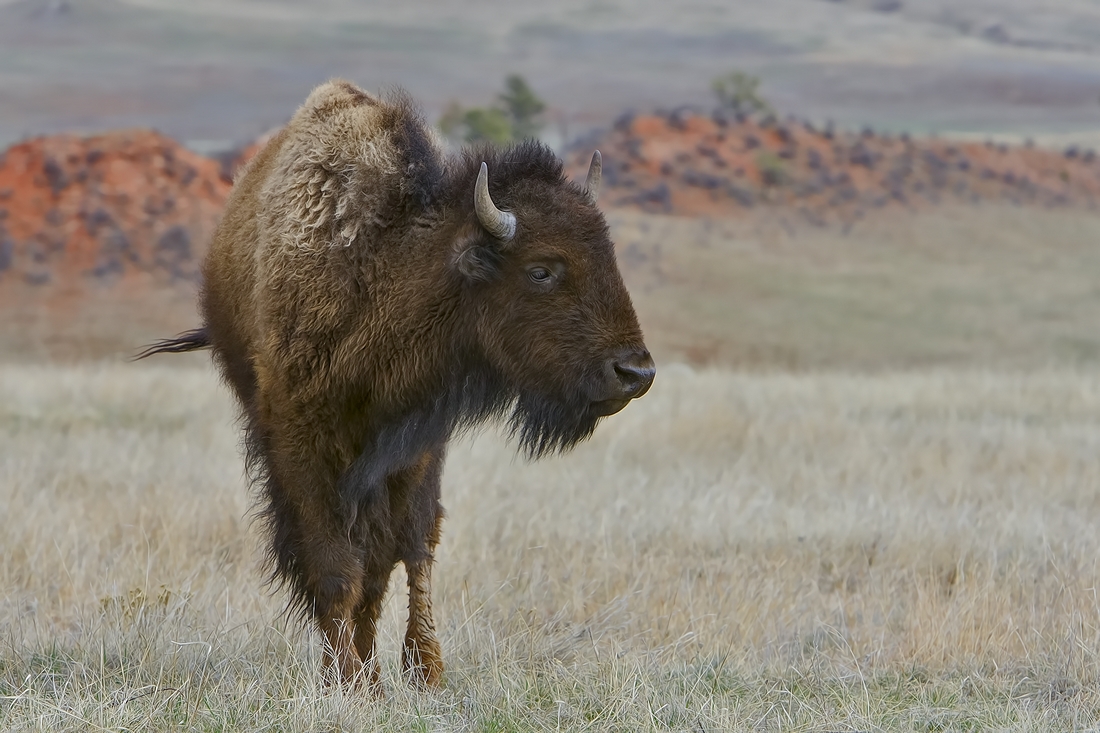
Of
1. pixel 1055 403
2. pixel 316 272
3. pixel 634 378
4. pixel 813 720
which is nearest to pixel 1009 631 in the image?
pixel 813 720

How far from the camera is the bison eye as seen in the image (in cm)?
515

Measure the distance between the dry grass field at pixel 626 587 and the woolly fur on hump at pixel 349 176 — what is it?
70.0 inches

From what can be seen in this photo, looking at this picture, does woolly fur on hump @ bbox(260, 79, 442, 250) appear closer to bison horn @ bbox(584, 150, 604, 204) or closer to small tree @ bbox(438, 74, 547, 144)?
bison horn @ bbox(584, 150, 604, 204)

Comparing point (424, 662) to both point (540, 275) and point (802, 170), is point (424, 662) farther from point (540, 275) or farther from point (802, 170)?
point (802, 170)

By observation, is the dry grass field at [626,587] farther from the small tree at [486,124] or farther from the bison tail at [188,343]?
the small tree at [486,124]

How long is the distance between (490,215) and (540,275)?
12.6 inches

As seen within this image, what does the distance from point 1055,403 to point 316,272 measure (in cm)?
1283

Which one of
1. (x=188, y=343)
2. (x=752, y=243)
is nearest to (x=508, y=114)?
(x=752, y=243)

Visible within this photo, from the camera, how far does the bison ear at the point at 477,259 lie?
205 inches

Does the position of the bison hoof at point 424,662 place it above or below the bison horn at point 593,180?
below

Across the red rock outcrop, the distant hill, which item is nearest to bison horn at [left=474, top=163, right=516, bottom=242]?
the distant hill

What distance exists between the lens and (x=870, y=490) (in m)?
10.1

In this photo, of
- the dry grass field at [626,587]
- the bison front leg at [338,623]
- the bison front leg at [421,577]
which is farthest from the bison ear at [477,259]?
the dry grass field at [626,587]

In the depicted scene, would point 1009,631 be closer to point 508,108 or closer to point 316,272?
point 316,272
